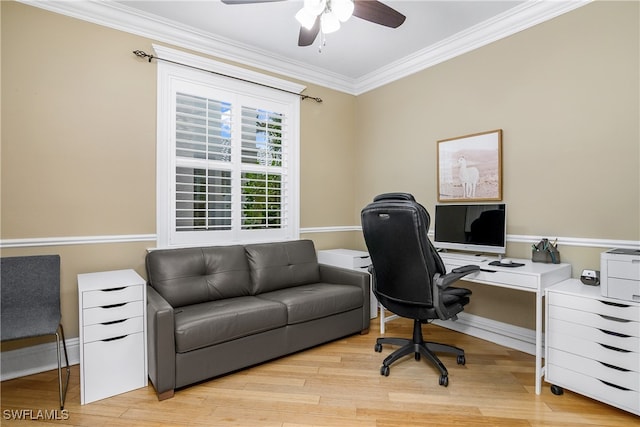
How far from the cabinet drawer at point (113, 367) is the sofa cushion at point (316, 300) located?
1.03 metres

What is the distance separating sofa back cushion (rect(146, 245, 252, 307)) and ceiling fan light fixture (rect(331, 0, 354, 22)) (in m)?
2.16

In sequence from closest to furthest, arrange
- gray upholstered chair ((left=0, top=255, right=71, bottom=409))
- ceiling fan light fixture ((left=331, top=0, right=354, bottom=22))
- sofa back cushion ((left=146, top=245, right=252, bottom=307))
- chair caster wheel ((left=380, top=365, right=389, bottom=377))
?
ceiling fan light fixture ((left=331, top=0, right=354, bottom=22)) < gray upholstered chair ((left=0, top=255, right=71, bottom=409)) < chair caster wheel ((left=380, top=365, right=389, bottom=377)) < sofa back cushion ((left=146, top=245, right=252, bottom=307))

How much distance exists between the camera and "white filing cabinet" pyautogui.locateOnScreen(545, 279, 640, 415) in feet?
6.25

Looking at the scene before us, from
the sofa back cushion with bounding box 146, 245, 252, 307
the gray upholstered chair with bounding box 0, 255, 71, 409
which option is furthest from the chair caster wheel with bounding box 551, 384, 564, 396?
the gray upholstered chair with bounding box 0, 255, 71, 409

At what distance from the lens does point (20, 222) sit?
2.45 meters

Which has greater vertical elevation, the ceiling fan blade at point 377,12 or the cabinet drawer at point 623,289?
the ceiling fan blade at point 377,12

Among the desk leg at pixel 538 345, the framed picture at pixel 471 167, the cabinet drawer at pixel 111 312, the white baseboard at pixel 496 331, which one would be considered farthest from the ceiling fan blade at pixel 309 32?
the white baseboard at pixel 496 331

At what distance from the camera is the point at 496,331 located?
119 inches

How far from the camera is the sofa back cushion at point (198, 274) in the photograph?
2.71 m

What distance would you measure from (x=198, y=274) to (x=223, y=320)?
0.68 m

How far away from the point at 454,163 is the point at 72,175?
3.39m

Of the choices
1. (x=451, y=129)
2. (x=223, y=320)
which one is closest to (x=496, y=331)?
(x=451, y=129)

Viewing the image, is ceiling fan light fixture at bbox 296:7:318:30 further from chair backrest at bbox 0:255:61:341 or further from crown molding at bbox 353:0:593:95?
chair backrest at bbox 0:255:61:341

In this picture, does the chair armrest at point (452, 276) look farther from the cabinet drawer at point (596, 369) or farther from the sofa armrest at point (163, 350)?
the sofa armrest at point (163, 350)
